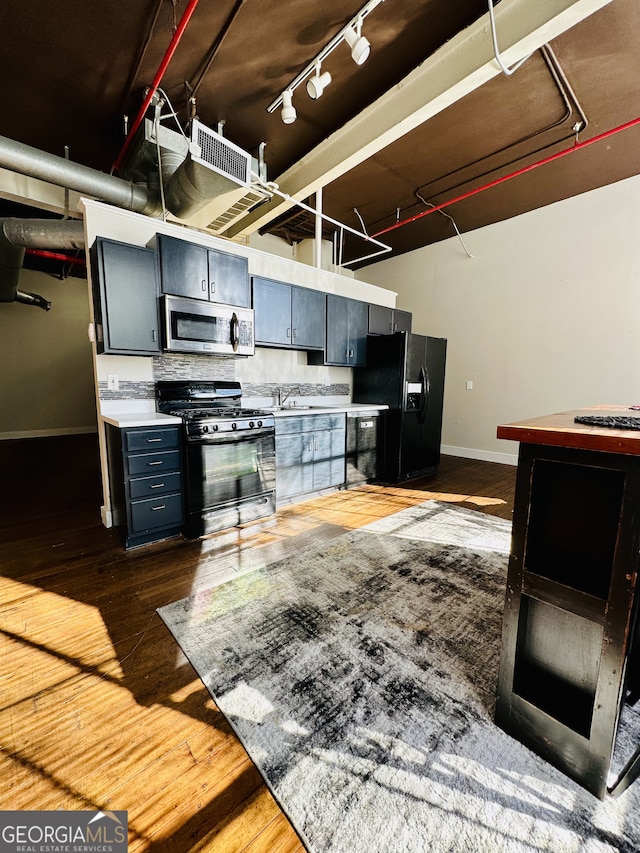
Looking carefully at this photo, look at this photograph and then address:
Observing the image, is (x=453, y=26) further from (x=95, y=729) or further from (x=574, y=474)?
(x=95, y=729)

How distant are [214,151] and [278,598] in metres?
3.32

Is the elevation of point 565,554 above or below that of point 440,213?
below

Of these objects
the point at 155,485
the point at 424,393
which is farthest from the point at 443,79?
the point at 155,485

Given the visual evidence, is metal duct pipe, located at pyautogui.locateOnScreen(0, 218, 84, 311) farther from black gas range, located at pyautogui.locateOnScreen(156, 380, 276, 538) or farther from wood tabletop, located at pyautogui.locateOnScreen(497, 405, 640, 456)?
wood tabletop, located at pyautogui.locateOnScreen(497, 405, 640, 456)

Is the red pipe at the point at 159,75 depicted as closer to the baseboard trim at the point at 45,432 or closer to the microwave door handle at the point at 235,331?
the microwave door handle at the point at 235,331

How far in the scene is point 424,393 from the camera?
452cm

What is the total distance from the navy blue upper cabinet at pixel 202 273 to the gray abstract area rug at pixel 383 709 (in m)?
2.36

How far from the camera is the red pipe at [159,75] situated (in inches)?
77.5

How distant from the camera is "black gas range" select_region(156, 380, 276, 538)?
107 inches

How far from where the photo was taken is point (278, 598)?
1.99 metres

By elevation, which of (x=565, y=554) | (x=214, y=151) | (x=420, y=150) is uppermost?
(x=420, y=150)

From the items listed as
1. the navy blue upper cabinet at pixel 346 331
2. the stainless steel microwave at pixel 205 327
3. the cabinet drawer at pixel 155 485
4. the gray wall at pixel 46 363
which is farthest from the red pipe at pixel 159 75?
the gray wall at pixel 46 363

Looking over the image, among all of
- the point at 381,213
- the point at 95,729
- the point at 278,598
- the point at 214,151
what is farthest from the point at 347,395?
the point at 95,729

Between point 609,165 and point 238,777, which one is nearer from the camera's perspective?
point 238,777
